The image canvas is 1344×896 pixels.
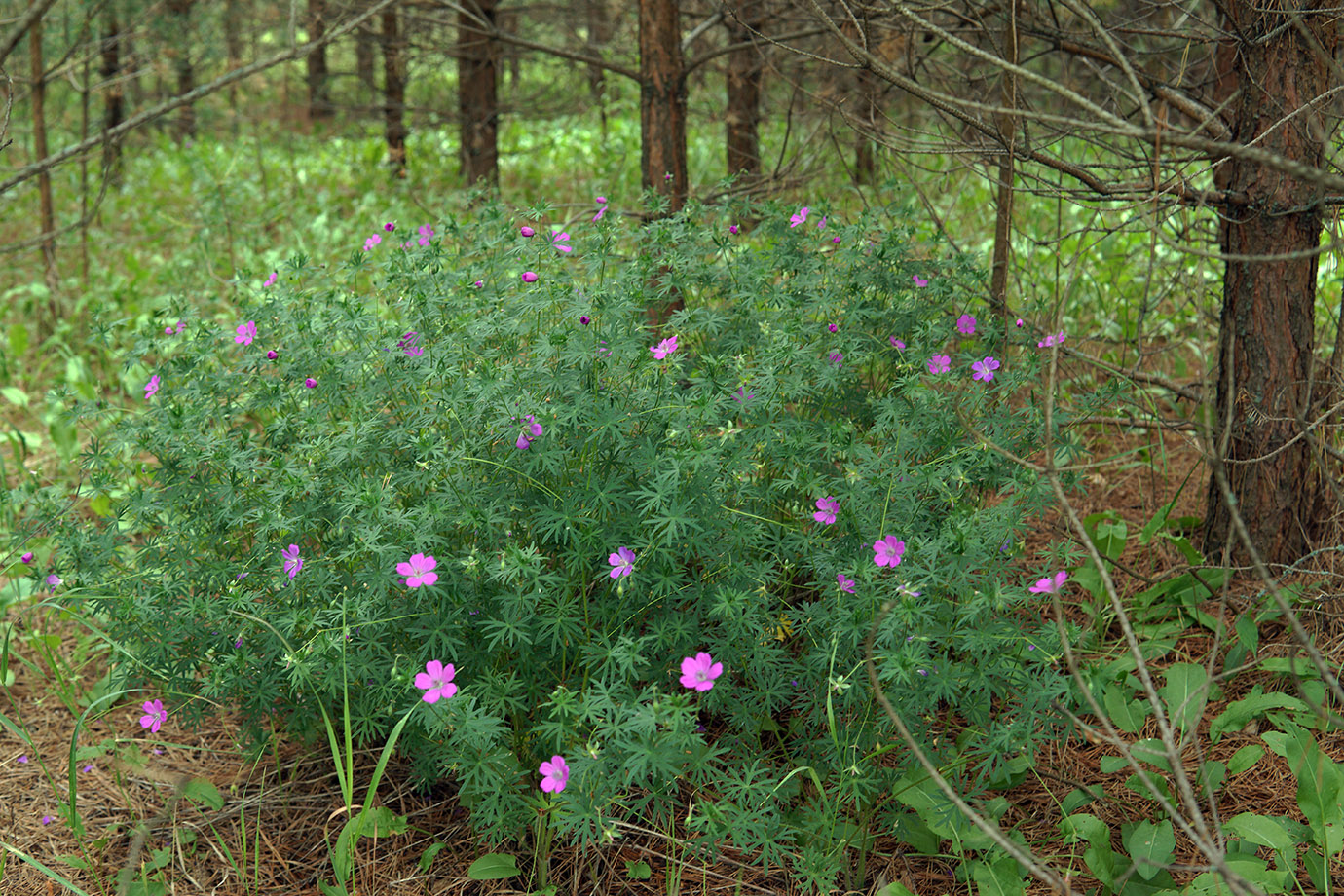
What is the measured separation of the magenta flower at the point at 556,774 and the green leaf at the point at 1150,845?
3.27 ft

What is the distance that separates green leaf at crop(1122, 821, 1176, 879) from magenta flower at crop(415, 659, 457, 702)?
47.9 inches

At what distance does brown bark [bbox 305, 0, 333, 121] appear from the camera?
6465 millimetres

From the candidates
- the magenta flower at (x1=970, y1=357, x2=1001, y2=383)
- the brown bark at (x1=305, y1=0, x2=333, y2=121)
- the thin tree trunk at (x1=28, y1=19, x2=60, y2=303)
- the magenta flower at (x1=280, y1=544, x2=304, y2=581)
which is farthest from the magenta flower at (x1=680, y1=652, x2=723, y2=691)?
the brown bark at (x1=305, y1=0, x2=333, y2=121)

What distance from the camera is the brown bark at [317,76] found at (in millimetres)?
6465

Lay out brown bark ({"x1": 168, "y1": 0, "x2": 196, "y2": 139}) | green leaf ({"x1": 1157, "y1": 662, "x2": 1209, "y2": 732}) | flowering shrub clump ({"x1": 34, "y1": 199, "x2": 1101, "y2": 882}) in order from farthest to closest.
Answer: brown bark ({"x1": 168, "y1": 0, "x2": 196, "y2": 139}) < green leaf ({"x1": 1157, "y1": 662, "x2": 1209, "y2": 732}) < flowering shrub clump ({"x1": 34, "y1": 199, "x2": 1101, "y2": 882})

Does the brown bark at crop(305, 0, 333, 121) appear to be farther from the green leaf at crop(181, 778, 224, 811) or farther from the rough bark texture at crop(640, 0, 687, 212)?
the green leaf at crop(181, 778, 224, 811)

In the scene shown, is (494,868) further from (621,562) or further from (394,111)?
(394,111)

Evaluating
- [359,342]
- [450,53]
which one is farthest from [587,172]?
[359,342]

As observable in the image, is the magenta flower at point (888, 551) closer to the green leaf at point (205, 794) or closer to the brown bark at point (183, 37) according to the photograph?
the green leaf at point (205, 794)

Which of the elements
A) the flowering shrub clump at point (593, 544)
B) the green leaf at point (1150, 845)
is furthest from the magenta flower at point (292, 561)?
the green leaf at point (1150, 845)

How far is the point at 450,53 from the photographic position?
5.99 m

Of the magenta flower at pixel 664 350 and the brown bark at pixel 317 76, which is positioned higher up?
the brown bark at pixel 317 76

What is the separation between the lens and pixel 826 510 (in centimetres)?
192

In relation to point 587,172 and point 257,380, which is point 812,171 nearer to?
point 257,380
